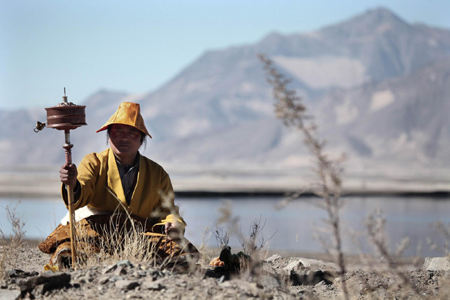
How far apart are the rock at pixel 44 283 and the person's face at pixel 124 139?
1.38 metres

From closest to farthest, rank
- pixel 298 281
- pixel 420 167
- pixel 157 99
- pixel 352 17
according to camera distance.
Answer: pixel 298 281
pixel 420 167
pixel 157 99
pixel 352 17

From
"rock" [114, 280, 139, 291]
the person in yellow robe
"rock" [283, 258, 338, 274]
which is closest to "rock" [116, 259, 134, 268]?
"rock" [114, 280, 139, 291]

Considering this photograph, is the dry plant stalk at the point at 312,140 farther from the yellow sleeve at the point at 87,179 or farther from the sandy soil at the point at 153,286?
the yellow sleeve at the point at 87,179

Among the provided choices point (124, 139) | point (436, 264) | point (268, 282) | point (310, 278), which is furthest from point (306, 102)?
point (268, 282)

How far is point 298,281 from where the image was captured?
6398mm

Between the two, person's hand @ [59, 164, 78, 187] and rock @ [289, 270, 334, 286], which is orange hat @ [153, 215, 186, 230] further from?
rock @ [289, 270, 334, 286]

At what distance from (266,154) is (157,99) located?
5276 centimetres

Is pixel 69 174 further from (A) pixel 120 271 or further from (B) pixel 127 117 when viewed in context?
(A) pixel 120 271

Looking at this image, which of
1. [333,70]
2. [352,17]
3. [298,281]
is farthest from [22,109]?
[298,281]

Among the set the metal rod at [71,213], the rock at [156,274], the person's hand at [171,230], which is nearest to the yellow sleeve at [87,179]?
the metal rod at [71,213]

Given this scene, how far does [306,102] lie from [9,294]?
109922 millimetres

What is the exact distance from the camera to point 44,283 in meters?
4.61

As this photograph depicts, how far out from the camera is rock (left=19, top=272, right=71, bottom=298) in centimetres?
461

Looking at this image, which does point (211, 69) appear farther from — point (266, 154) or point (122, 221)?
point (122, 221)
